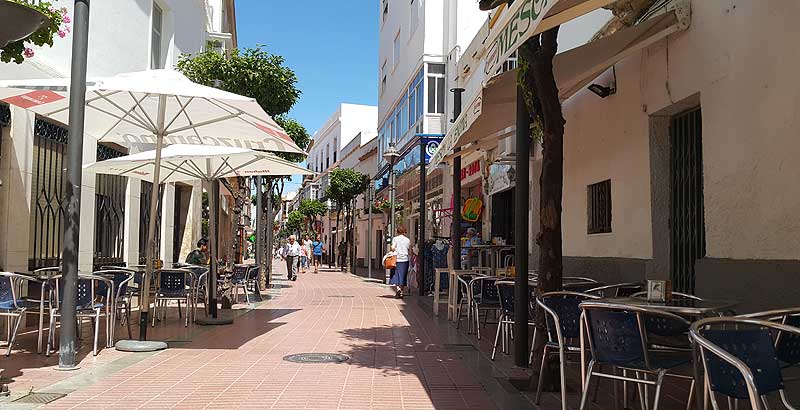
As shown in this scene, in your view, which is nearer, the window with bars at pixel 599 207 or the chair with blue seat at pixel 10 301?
the chair with blue seat at pixel 10 301

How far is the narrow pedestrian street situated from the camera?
18.7 ft

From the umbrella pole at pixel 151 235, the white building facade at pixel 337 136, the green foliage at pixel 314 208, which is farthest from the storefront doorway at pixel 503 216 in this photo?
the green foliage at pixel 314 208

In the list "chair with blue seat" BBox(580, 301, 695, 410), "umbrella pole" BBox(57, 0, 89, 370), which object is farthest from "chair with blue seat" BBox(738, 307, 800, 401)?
"umbrella pole" BBox(57, 0, 89, 370)

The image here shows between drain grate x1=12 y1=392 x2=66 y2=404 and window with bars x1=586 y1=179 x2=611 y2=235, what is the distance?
7329 mm

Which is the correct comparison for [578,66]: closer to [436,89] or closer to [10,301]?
[10,301]

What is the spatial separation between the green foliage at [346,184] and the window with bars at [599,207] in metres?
26.4

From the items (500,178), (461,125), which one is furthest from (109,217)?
(500,178)

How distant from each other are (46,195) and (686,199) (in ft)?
27.9

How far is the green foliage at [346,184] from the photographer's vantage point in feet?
121

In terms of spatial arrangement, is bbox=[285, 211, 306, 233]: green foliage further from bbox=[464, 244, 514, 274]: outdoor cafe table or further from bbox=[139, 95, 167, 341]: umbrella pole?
bbox=[139, 95, 167, 341]: umbrella pole

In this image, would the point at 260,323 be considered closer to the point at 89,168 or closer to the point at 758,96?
the point at 89,168

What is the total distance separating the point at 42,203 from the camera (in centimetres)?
990

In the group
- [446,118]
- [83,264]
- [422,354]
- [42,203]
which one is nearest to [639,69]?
[422,354]

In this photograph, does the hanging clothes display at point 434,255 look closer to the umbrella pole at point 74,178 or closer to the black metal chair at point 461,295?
the black metal chair at point 461,295
